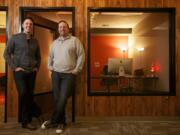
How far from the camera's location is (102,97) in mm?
4168

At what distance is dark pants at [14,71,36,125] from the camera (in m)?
3.52

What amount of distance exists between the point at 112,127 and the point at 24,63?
1.62 meters

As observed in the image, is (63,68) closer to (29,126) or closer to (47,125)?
(47,125)

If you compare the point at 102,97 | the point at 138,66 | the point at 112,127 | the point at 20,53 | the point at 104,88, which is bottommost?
the point at 112,127

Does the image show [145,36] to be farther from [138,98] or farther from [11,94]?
[11,94]

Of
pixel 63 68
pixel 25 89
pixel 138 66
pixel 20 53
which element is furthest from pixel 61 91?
pixel 138 66

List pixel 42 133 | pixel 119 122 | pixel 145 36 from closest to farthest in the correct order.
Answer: pixel 42 133 → pixel 119 122 → pixel 145 36

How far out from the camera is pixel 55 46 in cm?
365

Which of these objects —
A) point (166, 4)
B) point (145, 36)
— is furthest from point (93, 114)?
point (145, 36)

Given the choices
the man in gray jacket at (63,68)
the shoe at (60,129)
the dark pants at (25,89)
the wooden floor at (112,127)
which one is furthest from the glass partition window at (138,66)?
the dark pants at (25,89)

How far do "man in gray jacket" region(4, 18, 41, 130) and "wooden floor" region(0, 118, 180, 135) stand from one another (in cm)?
25

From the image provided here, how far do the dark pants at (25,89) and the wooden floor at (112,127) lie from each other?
22 centimetres

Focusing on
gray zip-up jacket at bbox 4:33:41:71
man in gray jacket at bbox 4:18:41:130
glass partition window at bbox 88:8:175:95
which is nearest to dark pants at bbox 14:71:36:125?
man in gray jacket at bbox 4:18:41:130

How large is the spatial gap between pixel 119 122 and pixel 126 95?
0.48 meters
